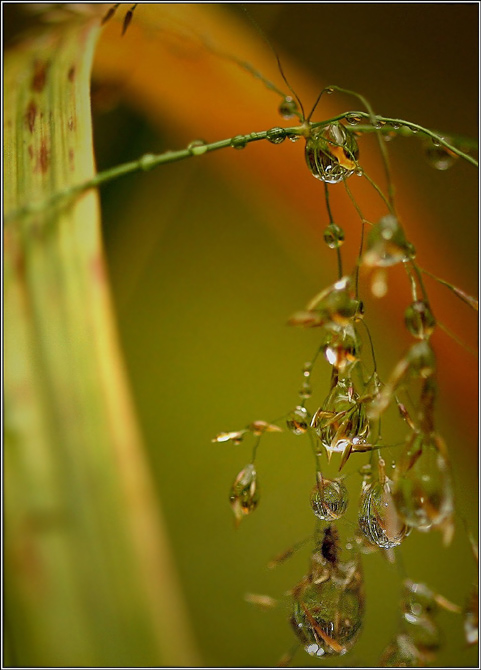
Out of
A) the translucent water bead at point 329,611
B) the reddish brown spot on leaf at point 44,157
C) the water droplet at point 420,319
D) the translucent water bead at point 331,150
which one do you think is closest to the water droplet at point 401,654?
the translucent water bead at point 329,611

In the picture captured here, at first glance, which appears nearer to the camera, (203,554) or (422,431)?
(422,431)

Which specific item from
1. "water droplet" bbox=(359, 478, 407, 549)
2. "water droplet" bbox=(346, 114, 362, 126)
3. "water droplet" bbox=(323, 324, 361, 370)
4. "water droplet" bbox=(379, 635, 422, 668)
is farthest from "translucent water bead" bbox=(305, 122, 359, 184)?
"water droplet" bbox=(379, 635, 422, 668)

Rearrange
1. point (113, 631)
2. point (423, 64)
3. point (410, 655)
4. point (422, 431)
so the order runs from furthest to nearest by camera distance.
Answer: point (423, 64) < point (113, 631) < point (410, 655) < point (422, 431)

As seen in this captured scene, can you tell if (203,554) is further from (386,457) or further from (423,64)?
(423,64)

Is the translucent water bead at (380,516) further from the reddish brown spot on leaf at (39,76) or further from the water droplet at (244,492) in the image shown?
the reddish brown spot on leaf at (39,76)

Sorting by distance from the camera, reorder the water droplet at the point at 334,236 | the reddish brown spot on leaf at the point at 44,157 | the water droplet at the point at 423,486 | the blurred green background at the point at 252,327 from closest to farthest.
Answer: the water droplet at the point at 423,486 → the water droplet at the point at 334,236 → the reddish brown spot on leaf at the point at 44,157 → the blurred green background at the point at 252,327

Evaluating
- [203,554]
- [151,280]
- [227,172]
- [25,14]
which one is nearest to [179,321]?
[151,280]
